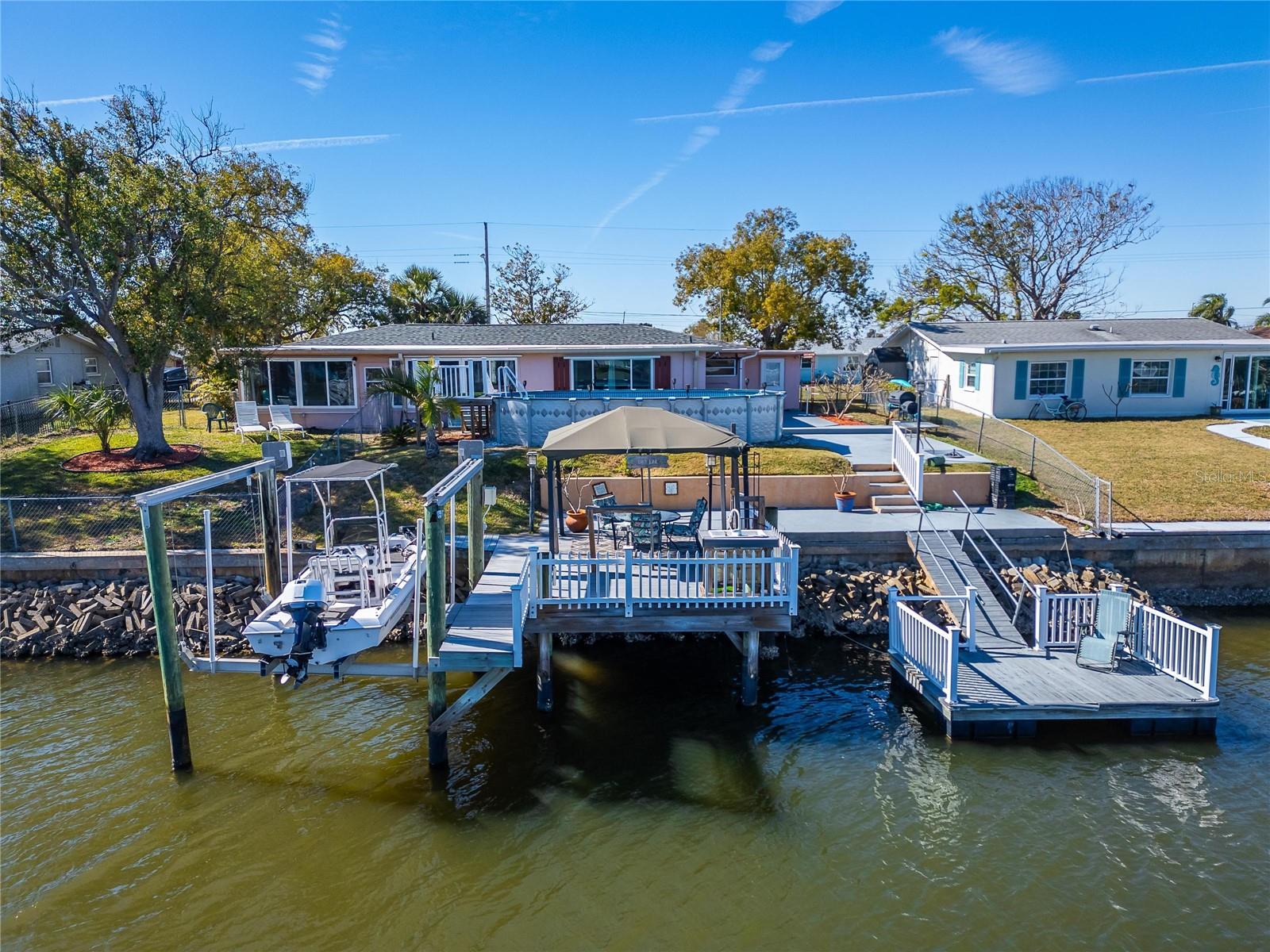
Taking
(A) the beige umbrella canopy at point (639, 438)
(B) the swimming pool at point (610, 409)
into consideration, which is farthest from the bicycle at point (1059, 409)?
(A) the beige umbrella canopy at point (639, 438)

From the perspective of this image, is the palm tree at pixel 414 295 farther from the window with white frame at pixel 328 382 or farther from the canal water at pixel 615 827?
the canal water at pixel 615 827

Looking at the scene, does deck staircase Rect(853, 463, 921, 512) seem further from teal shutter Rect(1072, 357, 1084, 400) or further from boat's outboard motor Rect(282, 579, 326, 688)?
teal shutter Rect(1072, 357, 1084, 400)

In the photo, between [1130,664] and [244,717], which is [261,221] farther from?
[1130,664]

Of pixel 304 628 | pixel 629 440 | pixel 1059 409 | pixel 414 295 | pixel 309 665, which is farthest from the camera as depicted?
pixel 414 295

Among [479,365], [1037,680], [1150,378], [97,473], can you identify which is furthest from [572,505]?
[1150,378]

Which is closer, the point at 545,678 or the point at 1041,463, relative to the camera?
the point at 545,678

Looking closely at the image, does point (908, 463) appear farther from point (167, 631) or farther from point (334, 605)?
point (167, 631)
